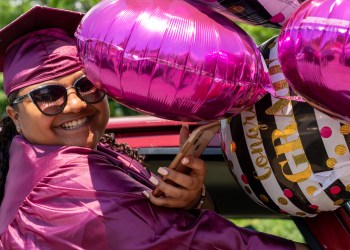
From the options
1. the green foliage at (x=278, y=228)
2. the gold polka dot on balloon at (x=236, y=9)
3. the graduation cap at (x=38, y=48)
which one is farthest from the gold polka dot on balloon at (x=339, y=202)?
the green foliage at (x=278, y=228)

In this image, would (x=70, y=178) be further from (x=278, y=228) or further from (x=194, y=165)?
(x=278, y=228)

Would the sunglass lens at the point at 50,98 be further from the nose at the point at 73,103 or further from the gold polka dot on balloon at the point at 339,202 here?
the gold polka dot on balloon at the point at 339,202

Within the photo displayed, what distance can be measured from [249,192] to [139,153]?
730 mm

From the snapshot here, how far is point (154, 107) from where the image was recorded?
1757mm

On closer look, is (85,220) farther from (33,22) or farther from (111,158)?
(33,22)

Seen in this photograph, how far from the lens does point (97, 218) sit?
79.3 inches

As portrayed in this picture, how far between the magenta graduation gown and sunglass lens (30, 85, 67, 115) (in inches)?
5.8

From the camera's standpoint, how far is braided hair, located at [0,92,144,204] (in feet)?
7.95

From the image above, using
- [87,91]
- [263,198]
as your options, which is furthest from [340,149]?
[87,91]

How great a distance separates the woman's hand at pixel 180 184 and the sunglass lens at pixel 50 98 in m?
0.41

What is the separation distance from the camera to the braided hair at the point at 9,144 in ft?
7.95

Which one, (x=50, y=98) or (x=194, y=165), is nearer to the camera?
(x=194, y=165)

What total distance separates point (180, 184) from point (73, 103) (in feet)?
1.49

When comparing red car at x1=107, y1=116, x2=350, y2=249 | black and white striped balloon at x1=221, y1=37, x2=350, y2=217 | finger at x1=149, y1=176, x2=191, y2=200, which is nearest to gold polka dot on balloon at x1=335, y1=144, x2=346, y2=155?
black and white striped balloon at x1=221, y1=37, x2=350, y2=217
